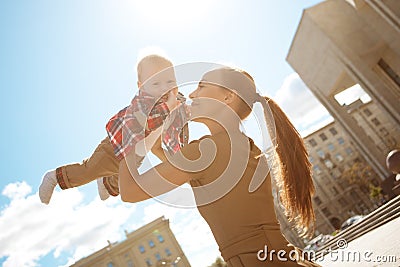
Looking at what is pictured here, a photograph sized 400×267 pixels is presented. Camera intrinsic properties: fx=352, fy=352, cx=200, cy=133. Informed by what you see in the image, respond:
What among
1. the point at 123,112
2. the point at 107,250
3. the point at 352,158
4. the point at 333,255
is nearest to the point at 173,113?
the point at 123,112

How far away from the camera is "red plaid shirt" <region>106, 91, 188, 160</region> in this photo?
5.37 feet

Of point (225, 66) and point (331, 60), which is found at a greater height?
point (331, 60)

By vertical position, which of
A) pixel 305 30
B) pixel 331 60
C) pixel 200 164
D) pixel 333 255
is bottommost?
pixel 333 255

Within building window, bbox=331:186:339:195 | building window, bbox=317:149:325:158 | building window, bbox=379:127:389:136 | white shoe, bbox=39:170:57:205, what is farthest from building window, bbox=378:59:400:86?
building window, bbox=317:149:325:158

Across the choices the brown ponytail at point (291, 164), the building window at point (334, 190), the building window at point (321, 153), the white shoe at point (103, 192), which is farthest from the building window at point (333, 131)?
the brown ponytail at point (291, 164)

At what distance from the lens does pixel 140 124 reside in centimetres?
169

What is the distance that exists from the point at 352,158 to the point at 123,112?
236 ft

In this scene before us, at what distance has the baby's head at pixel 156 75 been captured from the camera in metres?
2.01

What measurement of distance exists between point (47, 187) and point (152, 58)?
3.89ft

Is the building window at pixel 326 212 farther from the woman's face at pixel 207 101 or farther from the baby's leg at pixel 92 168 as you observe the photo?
the woman's face at pixel 207 101

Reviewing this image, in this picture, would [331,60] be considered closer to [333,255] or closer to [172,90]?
[333,255]

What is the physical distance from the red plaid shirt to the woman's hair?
0.31 metres

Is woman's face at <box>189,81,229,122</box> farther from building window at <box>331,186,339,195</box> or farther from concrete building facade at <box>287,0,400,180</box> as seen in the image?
building window at <box>331,186,339,195</box>

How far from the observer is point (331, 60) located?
23953mm
